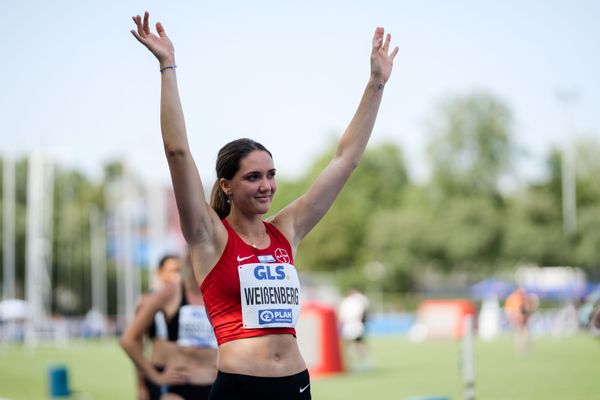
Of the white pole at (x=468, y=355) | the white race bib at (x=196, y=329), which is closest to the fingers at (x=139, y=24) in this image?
the white race bib at (x=196, y=329)

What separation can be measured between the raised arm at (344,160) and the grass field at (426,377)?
1139 centimetres

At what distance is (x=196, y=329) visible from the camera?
7.33 m

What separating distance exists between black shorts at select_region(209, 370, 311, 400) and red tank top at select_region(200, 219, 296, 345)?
168 millimetres

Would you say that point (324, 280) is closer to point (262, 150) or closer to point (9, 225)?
point (9, 225)

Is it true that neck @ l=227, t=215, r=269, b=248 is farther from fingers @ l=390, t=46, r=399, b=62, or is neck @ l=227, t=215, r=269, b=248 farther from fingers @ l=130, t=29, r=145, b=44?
fingers @ l=390, t=46, r=399, b=62

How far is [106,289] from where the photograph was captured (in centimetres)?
7412

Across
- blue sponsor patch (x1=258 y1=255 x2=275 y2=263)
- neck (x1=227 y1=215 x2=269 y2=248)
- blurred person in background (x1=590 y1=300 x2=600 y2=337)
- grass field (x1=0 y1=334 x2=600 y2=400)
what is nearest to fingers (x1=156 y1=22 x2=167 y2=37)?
→ neck (x1=227 y1=215 x2=269 y2=248)

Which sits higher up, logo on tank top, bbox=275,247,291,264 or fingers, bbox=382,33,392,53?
fingers, bbox=382,33,392,53

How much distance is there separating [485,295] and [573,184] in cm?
1653

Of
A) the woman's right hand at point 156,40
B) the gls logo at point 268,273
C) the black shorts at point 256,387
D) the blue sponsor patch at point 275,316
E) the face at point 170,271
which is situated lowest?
the black shorts at point 256,387

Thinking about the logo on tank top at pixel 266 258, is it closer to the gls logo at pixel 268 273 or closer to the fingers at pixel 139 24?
the gls logo at pixel 268 273

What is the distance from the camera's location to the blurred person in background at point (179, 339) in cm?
714

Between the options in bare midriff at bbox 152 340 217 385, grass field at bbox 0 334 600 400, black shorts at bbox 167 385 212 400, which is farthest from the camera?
grass field at bbox 0 334 600 400

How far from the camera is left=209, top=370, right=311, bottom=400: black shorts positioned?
3.92 metres
